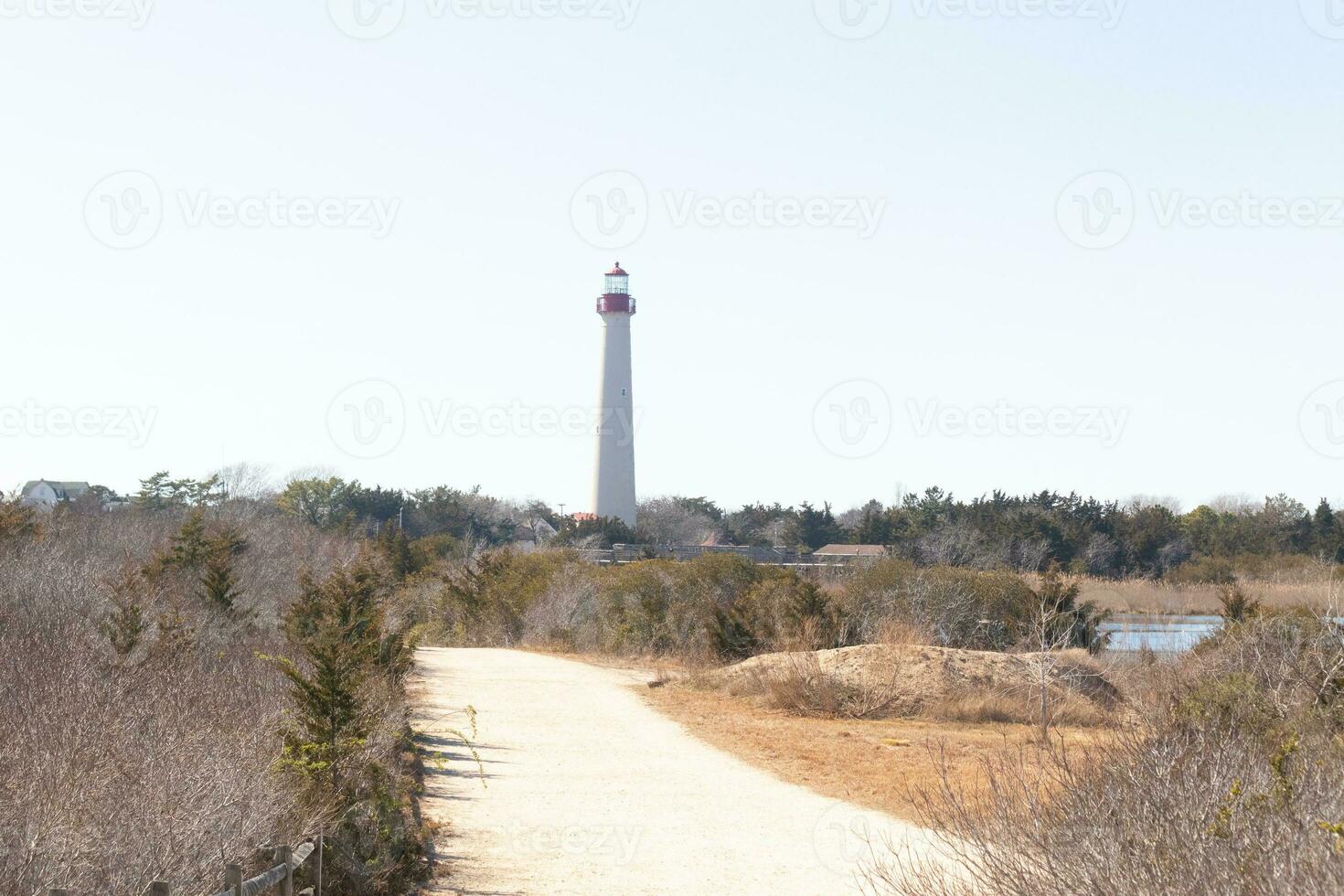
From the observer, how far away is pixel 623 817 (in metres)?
14.4

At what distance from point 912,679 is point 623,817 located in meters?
11.9

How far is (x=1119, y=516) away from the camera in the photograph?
63.5 m

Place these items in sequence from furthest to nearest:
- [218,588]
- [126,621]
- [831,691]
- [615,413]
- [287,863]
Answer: [615,413] → [218,588] → [831,691] → [126,621] → [287,863]

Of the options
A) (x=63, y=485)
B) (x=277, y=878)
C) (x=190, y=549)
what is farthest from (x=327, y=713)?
(x=63, y=485)

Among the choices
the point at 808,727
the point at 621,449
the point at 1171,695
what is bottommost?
the point at 808,727

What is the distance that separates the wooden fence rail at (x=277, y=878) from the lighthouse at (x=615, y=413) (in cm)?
6171

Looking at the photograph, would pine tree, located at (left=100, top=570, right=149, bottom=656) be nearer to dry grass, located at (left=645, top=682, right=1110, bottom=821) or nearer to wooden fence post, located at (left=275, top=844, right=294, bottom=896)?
dry grass, located at (left=645, top=682, right=1110, bottom=821)

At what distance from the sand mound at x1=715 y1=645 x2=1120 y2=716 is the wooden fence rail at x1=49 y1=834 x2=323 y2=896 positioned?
1641 cm

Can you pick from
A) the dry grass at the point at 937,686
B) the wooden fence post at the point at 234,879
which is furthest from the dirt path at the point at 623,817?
the wooden fence post at the point at 234,879

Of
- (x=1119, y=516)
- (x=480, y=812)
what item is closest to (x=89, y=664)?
(x=480, y=812)

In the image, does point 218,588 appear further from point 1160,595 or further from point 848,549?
point 848,549

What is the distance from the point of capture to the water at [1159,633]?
2598 centimetres

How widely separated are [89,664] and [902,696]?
15359mm

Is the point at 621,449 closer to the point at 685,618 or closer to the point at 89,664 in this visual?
the point at 685,618
